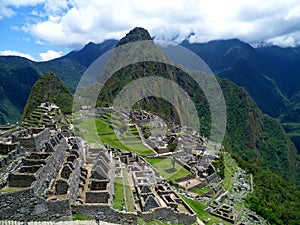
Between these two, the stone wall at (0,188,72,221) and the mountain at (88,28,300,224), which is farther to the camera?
the mountain at (88,28,300,224)

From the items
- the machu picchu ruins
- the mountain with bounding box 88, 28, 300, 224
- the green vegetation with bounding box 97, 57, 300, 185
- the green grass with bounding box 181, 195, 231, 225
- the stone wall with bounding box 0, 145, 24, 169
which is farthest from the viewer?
the green vegetation with bounding box 97, 57, 300, 185

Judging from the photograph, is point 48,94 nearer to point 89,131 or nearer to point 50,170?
point 89,131

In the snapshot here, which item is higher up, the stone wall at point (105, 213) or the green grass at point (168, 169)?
the stone wall at point (105, 213)

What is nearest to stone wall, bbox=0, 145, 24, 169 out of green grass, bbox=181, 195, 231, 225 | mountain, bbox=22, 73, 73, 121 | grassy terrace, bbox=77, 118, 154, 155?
green grass, bbox=181, 195, 231, 225

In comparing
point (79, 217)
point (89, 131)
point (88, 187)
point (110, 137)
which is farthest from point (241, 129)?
point (79, 217)

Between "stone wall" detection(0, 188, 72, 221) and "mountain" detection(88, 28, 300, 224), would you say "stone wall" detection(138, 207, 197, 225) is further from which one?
"mountain" detection(88, 28, 300, 224)

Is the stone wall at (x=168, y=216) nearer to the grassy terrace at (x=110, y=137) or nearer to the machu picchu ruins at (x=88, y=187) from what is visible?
the machu picchu ruins at (x=88, y=187)

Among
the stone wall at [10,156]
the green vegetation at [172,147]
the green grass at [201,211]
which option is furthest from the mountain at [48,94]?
the stone wall at [10,156]
